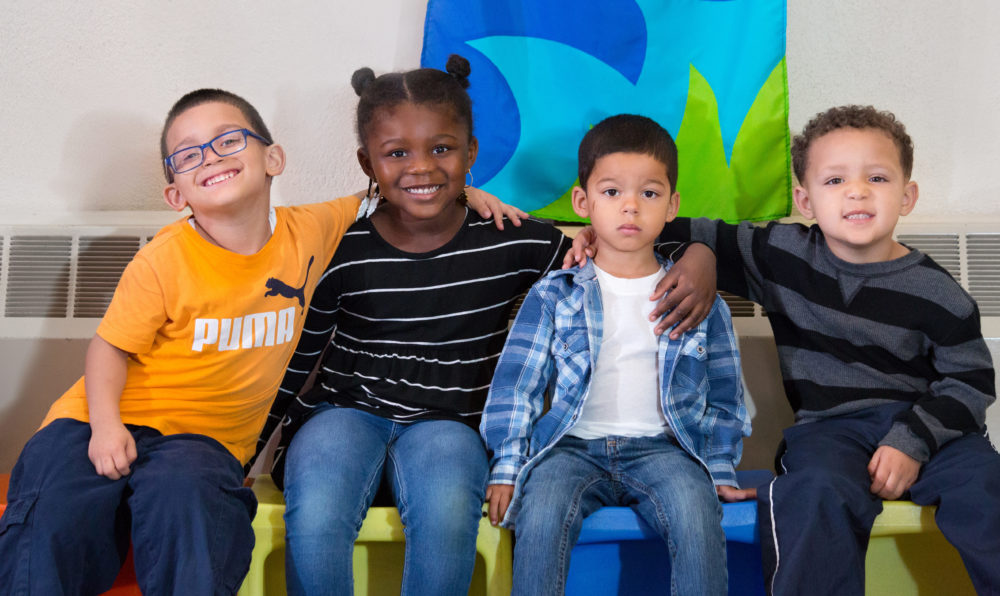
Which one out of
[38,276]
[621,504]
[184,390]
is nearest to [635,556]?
[621,504]

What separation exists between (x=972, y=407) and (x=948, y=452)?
0.27 ft

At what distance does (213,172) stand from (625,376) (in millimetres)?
739

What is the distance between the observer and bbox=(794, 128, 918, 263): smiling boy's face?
1334 millimetres

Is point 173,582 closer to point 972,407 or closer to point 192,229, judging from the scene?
point 192,229

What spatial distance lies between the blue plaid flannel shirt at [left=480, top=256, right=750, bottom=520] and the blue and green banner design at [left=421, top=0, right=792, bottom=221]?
426mm

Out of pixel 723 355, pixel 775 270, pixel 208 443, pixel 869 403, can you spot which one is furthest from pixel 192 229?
pixel 869 403

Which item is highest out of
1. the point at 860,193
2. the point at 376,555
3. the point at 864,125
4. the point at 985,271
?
the point at 864,125

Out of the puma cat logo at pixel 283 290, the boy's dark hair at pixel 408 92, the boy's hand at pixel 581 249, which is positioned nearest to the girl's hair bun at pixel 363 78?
the boy's dark hair at pixel 408 92

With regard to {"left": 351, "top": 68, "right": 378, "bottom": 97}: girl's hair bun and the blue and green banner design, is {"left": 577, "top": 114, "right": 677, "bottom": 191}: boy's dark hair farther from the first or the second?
{"left": 351, "top": 68, "right": 378, "bottom": 97}: girl's hair bun

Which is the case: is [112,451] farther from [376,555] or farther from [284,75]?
[284,75]

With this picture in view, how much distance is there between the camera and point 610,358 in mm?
1335

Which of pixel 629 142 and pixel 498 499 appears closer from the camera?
pixel 498 499

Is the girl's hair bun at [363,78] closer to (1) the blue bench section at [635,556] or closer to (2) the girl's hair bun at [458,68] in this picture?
(2) the girl's hair bun at [458,68]

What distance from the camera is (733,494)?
1247mm
